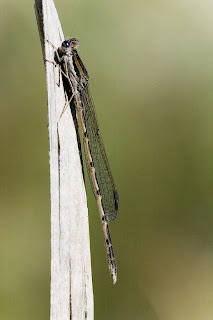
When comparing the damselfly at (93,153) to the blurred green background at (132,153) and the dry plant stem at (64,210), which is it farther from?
the dry plant stem at (64,210)

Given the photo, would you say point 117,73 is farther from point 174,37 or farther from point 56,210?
point 56,210

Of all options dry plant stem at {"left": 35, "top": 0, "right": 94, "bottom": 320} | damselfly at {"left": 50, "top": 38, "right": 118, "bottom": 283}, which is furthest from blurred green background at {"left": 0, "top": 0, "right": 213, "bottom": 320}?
dry plant stem at {"left": 35, "top": 0, "right": 94, "bottom": 320}

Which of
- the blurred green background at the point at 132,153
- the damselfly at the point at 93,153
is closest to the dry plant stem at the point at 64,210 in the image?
the damselfly at the point at 93,153

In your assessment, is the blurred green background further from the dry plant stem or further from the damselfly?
the dry plant stem

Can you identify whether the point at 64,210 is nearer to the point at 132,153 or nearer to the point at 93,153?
the point at 93,153

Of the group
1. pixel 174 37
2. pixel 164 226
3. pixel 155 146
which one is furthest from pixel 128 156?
pixel 174 37
